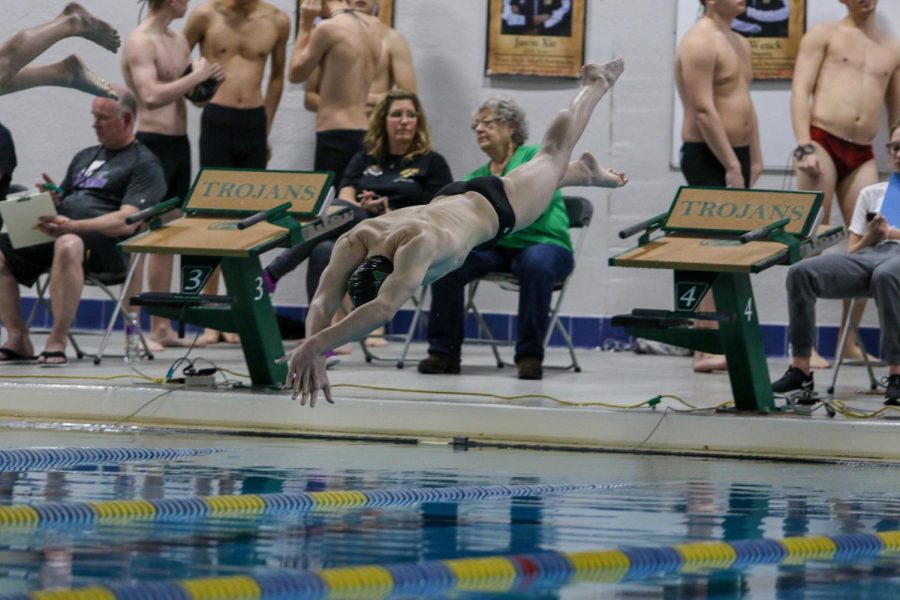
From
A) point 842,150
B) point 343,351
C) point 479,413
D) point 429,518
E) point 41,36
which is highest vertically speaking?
point 41,36

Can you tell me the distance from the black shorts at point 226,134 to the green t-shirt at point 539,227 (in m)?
1.61

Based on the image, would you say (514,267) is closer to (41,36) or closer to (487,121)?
(487,121)

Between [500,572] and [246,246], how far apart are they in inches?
128

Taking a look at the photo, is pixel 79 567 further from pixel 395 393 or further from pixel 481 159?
pixel 481 159

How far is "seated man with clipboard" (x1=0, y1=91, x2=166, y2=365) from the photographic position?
751 cm

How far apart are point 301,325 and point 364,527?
4.80 m

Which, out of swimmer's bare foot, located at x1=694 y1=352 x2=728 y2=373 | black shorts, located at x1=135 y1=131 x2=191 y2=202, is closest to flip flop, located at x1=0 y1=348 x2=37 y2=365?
black shorts, located at x1=135 y1=131 x2=191 y2=202

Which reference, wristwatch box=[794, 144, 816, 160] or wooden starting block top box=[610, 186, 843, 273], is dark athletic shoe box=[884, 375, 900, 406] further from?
wristwatch box=[794, 144, 816, 160]

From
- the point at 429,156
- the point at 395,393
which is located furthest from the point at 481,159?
the point at 395,393

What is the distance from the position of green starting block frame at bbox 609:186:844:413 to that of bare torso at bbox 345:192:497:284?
788 mm

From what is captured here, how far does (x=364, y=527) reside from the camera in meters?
4.02

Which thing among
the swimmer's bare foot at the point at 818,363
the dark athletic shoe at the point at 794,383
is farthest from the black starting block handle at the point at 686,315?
the swimmer's bare foot at the point at 818,363

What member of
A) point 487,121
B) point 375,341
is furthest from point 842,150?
point 375,341

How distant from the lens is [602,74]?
21.5ft
